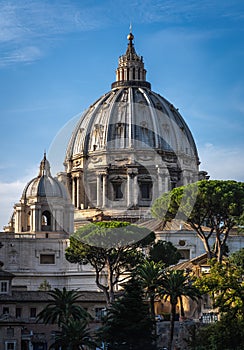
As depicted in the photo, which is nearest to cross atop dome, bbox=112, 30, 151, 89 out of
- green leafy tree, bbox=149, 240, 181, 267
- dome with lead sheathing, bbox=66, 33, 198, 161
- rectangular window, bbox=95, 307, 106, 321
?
dome with lead sheathing, bbox=66, 33, 198, 161

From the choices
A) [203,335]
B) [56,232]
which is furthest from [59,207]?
[203,335]

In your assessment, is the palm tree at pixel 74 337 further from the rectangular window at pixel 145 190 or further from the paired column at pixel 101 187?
the rectangular window at pixel 145 190

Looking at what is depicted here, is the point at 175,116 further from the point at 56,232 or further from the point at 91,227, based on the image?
the point at 91,227

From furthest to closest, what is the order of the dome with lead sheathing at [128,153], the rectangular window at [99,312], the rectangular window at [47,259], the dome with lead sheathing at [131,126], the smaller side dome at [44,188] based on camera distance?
the dome with lead sheathing at [131,126] < the dome with lead sheathing at [128,153] < the smaller side dome at [44,188] < the rectangular window at [47,259] < the rectangular window at [99,312]

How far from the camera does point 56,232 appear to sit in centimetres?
11456

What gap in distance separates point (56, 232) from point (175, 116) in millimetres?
37530

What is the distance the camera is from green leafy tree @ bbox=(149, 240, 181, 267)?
91.4m

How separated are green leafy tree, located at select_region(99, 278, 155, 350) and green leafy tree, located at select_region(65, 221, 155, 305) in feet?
67.6

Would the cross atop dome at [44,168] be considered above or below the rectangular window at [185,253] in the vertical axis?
above

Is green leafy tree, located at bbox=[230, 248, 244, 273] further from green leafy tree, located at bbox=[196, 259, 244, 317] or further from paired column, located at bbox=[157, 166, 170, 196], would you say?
paired column, located at bbox=[157, 166, 170, 196]

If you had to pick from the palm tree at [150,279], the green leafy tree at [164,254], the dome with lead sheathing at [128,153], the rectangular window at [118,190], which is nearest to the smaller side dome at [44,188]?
the dome with lead sheathing at [128,153]

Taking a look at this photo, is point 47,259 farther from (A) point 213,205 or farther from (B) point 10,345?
(B) point 10,345

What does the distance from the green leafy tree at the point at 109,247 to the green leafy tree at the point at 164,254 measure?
1.42 m

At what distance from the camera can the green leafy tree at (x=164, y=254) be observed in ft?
300
